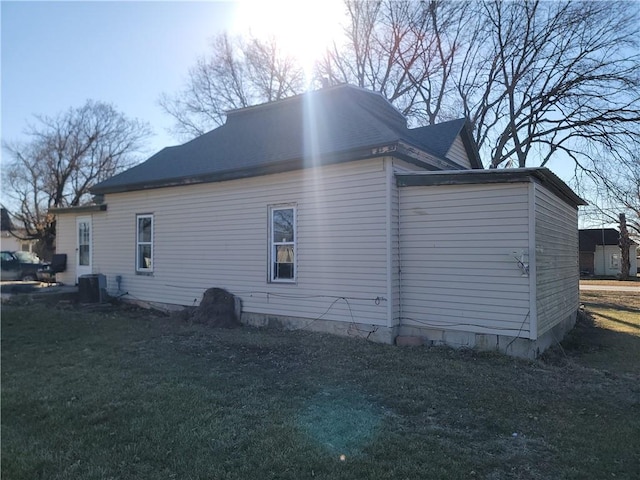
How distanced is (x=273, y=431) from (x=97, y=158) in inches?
1408

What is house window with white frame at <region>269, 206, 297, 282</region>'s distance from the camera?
9.38 meters

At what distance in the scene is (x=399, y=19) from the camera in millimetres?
24203

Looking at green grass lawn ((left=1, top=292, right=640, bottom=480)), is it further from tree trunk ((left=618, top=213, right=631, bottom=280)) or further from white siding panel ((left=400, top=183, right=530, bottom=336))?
tree trunk ((left=618, top=213, right=631, bottom=280))

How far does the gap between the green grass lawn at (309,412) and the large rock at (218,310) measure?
1.76 m

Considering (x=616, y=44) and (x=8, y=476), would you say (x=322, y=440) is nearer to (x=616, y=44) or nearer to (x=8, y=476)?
(x=8, y=476)

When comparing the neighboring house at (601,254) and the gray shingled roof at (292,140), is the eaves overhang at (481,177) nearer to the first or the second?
the gray shingled roof at (292,140)

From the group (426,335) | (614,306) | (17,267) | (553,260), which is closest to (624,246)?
(614,306)

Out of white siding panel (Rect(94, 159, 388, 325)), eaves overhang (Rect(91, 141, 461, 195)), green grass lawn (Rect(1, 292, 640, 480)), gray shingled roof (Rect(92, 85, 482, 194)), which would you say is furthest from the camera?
gray shingled roof (Rect(92, 85, 482, 194))

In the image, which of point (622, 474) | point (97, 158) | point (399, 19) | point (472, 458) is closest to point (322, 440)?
point (472, 458)

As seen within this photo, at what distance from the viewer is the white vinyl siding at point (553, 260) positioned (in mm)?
7387

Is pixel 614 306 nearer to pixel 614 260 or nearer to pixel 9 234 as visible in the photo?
pixel 614 260

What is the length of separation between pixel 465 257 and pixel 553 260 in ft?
7.97

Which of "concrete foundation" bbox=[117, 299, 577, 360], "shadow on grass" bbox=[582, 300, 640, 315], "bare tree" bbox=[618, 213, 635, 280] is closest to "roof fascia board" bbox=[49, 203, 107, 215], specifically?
"concrete foundation" bbox=[117, 299, 577, 360]

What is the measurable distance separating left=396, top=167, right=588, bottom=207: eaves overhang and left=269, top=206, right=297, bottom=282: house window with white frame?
8.54ft
